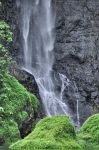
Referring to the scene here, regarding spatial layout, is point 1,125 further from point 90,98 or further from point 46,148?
point 90,98

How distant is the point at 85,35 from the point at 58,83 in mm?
6414

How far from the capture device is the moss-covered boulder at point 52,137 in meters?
12.2

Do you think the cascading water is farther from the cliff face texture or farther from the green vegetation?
the green vegetation

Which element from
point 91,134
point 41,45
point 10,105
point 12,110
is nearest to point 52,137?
point 91,134

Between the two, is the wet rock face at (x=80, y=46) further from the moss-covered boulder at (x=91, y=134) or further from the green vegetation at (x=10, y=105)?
the moss-covered boulder at (x=91, y=134)

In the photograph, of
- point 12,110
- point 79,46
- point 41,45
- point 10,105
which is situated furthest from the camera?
point 79,46

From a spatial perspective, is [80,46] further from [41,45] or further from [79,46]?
[41,45]

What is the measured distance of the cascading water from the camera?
39719mm

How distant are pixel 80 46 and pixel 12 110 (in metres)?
24.2

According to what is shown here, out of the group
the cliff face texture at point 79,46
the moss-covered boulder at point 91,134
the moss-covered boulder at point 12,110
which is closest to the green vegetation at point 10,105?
the moss-covered boulder at point 12,110

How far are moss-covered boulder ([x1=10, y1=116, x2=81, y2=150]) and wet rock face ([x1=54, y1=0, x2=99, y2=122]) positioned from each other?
28074 millimetres

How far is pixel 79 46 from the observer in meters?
43.8

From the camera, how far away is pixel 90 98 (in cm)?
4175

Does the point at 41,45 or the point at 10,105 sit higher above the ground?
the point at 10,105
